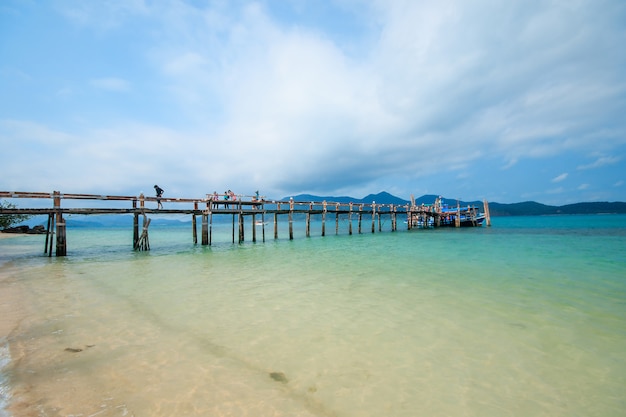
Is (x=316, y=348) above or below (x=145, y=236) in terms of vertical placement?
below

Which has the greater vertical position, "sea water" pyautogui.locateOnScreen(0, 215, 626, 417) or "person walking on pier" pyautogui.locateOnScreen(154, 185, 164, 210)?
"person walking on pier" pyautogui.locateOnScreen(154, 185, 164, 210)

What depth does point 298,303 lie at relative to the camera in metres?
8.00

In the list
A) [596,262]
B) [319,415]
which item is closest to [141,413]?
[319,415]

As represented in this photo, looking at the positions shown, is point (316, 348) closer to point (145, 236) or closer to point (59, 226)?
point (59, 226)

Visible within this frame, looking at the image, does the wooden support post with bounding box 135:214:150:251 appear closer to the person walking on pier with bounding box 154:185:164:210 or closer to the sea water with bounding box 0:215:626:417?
the person walking on pier with bounding box 154:185:164:210

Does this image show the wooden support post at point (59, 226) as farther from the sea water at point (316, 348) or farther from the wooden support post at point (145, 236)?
the sea water at point (316, 348)

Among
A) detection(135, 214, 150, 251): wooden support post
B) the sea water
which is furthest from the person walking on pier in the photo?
the sea water

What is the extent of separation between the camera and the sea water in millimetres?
3629

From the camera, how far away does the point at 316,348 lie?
5.22m

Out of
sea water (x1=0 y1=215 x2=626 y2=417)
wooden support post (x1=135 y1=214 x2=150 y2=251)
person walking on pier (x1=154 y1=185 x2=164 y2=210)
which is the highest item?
person walking on pier (x1=154 y1=185 x2=164 y2=210)

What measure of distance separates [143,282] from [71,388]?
761 cm

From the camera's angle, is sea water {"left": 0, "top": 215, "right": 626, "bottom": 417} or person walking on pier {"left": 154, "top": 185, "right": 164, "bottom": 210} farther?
person walking on pier {"left": 154, "top": 185, "right": 164, "bottom": 210}

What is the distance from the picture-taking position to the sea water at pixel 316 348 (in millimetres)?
3629

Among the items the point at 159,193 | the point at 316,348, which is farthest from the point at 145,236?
the point at 316,348
